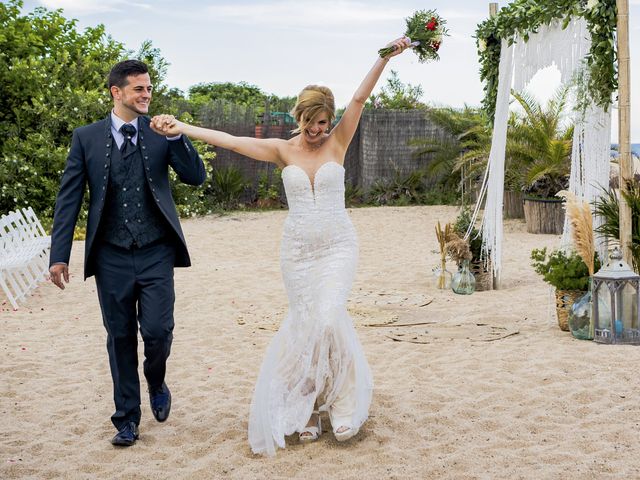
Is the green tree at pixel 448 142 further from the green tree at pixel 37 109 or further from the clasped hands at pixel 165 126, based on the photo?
the clasped hands at pixel 165 126

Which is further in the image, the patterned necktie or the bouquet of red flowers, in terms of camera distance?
the bouquet of red flowers

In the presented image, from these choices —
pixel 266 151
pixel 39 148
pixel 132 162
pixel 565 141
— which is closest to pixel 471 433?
pixel 266 151

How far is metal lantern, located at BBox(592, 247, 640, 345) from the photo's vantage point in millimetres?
7863

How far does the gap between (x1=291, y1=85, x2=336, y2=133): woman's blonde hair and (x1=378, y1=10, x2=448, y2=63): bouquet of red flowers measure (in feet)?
2.54

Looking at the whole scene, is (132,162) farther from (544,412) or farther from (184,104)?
(184,104)

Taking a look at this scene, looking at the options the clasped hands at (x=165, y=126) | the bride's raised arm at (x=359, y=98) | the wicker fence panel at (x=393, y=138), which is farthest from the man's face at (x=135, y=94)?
the wicker fence panel at (x=393, y=138)

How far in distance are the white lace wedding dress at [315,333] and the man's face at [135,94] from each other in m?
0.89

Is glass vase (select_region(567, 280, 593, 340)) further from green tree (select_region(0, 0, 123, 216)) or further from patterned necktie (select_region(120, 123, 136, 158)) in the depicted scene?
green tree (select_region(0, 0, 123, 216))

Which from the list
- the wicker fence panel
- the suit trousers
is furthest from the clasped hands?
the wicker fence panel

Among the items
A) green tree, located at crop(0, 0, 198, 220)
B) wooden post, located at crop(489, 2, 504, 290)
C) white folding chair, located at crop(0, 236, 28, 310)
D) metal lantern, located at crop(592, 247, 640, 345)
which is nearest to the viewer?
metal lantern, located at crop(592, 247, 640, 345)

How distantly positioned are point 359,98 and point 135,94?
1.25 m

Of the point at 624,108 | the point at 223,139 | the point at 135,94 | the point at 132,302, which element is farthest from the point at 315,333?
the point at 624,108

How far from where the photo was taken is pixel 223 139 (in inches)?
210

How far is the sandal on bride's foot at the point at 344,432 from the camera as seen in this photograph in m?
5.20
